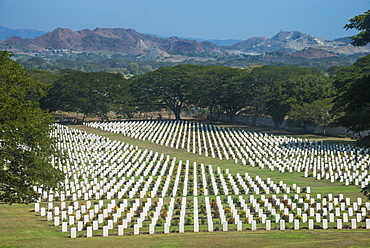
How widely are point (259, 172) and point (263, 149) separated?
10903mm

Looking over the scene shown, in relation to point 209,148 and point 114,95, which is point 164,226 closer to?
point 209,148

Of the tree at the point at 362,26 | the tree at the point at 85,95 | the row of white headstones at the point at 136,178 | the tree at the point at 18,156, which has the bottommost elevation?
the row of white headstones at the point at 136,178

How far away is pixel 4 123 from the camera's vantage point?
Answer: 60.6 feet

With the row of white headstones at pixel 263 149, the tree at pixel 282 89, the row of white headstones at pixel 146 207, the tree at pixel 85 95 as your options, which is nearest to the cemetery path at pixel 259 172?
the row of white headstones at pixel 263 149

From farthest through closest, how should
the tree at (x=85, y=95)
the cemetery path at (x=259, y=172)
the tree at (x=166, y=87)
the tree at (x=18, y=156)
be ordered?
the tree at (x=166, y=87) < the tree at (x=85, y=95) < the cemetery path at (x=259, y=172) < the tree at (x=18, y=156)

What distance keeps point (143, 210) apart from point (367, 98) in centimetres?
1066

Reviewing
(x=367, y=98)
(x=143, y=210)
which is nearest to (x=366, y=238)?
(x=367, y=98)

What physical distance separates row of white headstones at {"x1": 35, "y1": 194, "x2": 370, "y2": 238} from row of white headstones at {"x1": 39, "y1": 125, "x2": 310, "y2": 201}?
9.51 feet

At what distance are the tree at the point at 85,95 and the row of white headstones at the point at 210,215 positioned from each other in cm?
5208

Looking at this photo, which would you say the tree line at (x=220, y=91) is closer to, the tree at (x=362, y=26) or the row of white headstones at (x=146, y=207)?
the tree at (x=362, y=26)

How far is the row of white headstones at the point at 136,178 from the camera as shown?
89.1ft

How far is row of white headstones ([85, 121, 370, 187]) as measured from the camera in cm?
3566

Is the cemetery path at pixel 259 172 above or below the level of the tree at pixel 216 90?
below

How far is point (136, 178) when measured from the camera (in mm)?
31828
